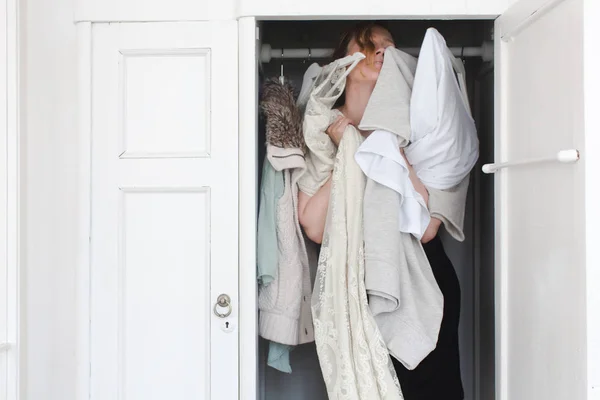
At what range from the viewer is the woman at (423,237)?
1.75 m

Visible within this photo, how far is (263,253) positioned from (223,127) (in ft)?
1.24

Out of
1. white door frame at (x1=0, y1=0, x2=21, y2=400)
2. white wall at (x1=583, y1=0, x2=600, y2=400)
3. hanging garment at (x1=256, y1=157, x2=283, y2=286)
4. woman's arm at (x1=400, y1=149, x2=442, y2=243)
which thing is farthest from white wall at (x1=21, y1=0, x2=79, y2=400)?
white wall at (x1=583, y1=0, x2=600, y2=400)

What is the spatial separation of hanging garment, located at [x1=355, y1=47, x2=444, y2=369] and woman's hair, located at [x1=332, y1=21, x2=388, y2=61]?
0.17m

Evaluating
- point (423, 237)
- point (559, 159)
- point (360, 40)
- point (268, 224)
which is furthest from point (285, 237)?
point (559, 159)

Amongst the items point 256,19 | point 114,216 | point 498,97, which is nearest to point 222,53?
point 256,19

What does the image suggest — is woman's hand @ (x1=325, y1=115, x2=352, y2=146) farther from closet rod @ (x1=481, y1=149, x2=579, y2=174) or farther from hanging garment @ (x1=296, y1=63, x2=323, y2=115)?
closet rod @ (x1=481, y1=149, x2=579, y2=174)

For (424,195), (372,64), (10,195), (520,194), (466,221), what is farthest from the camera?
(466,221)

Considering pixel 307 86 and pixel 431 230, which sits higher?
pixel 307 86

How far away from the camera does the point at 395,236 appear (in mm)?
1606

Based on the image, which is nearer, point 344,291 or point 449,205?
point 344,291

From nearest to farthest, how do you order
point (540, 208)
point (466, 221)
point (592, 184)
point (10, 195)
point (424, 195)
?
point (592, 184) → point (540, 208) → point (10, 195) → point (424, 195) → point (466, 221)

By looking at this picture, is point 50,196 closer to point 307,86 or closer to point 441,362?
point 307,86

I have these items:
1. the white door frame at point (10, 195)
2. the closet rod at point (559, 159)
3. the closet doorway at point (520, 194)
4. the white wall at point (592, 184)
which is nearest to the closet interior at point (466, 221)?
the closet doorway at point (520, 194)

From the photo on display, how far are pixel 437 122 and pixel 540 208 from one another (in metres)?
0.44
